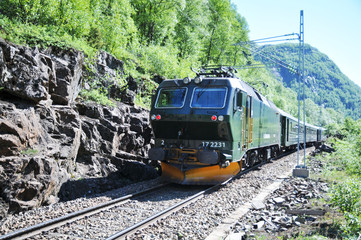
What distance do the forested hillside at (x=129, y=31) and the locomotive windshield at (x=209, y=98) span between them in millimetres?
4374

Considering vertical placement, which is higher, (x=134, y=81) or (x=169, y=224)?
(x=134, y=81)

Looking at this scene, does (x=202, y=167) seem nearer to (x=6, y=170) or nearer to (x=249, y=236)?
(x=249, y=236)

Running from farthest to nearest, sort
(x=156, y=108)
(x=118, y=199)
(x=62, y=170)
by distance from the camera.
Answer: (x=156, y=108), (x=62, y=170), (x=118, y=199)

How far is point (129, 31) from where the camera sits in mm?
20828

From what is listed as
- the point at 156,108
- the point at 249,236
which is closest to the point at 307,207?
the point at 249,236

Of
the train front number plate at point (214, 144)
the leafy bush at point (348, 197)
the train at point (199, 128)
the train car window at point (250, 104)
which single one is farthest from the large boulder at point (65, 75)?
the leafy bush at point (348, 197)

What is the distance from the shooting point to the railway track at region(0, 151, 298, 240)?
5277 mm

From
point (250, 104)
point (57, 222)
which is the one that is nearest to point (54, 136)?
point (57, 222)

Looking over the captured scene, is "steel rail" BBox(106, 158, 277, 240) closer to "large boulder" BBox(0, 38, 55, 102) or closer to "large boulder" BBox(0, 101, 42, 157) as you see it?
"large boulder" BBox(0, 101, 42, 157)

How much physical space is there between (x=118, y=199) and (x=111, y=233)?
80.2 inches

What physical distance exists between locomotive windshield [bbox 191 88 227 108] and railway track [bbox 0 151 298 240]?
266 cm

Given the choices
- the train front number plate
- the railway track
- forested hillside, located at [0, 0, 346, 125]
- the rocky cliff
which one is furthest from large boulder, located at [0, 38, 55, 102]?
the train front number plate

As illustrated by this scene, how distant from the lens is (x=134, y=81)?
16359 millimetres

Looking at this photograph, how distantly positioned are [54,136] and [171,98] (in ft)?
12.4
